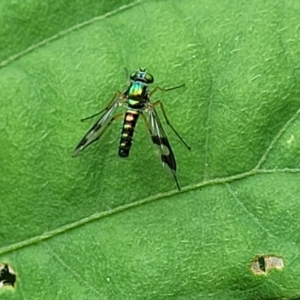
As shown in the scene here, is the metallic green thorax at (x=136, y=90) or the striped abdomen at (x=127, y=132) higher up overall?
the metallic green thorax at (x=136, y=90)

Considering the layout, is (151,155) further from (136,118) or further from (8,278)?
(8,278)

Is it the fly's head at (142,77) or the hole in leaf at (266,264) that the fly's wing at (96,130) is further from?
the hole in leaf at (266,264)

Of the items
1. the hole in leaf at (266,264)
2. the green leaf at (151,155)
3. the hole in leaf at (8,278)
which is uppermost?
the green leaf at (151,155)

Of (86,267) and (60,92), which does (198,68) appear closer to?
(60,92)

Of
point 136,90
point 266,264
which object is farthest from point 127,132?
point 266,264

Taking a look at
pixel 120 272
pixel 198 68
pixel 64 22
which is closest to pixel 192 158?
pixel 198 68

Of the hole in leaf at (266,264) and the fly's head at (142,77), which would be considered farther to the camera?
the fly's head at (142,77)

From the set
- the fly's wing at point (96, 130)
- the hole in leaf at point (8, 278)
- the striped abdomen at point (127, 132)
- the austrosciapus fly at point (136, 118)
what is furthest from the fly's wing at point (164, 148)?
the hole in leaf at point (8, 278)
